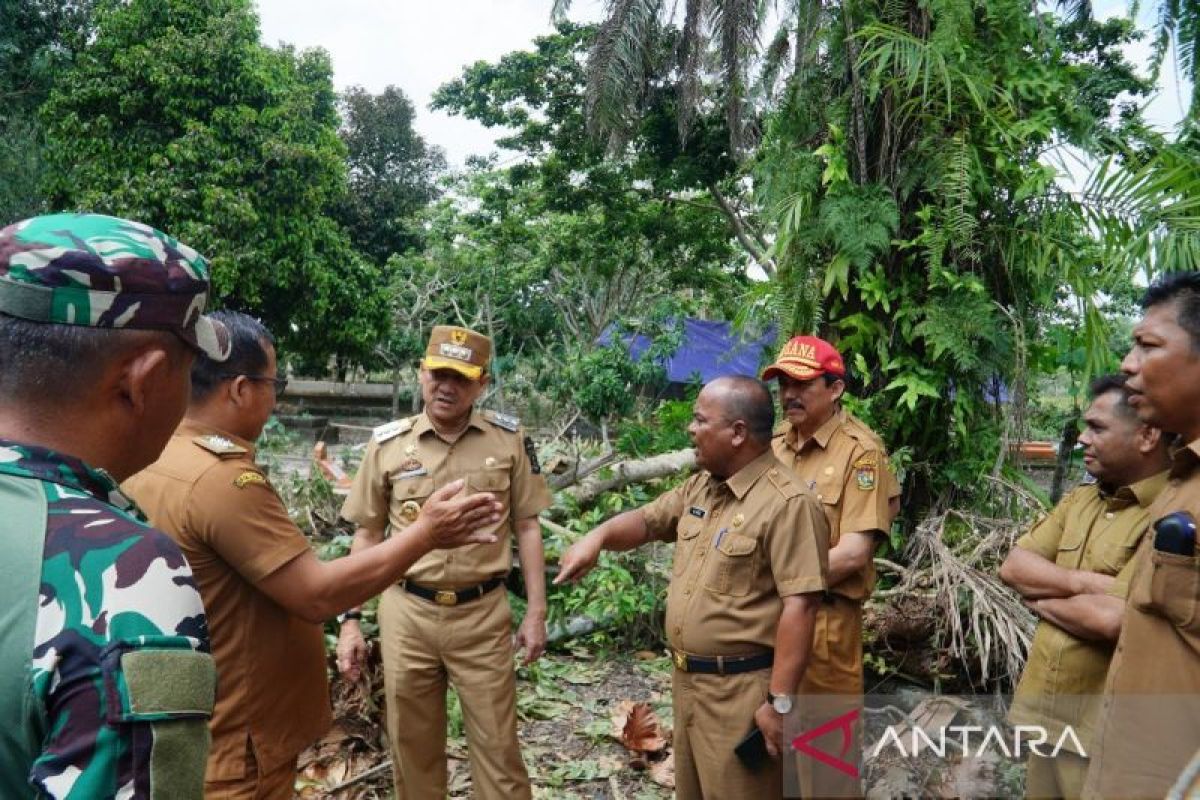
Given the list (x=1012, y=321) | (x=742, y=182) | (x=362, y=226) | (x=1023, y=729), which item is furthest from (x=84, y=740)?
(x=362, y=226)

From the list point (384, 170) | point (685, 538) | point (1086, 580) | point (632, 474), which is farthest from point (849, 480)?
point (384, 170)

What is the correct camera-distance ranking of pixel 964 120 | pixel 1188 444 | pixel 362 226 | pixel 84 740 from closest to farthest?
pixel 84 740 < pixel 1188 444 < pixel 964 120 < pixel 362 226

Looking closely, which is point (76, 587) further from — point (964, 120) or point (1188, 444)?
point (964, 120)

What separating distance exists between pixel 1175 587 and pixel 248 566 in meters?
2.10

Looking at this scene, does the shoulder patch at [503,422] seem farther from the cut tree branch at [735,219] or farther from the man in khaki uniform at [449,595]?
the cut tree branch at [735,219]

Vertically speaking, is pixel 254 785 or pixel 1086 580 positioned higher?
pixel 1086 580

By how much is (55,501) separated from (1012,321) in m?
4.80

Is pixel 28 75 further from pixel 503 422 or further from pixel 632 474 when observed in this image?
pixel 503 422

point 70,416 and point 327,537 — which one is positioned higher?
point 70,416

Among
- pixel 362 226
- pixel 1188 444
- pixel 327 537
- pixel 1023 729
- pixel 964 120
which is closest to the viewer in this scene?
pixel 1188 444

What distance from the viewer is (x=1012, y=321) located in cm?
471

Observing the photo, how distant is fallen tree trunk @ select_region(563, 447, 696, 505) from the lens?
231 inches

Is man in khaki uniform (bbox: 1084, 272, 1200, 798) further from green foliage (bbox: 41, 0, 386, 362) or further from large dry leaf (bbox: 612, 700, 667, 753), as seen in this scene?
green foliage (bbox: 41, 0, 386, 362)

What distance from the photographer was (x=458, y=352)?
3.41 m
